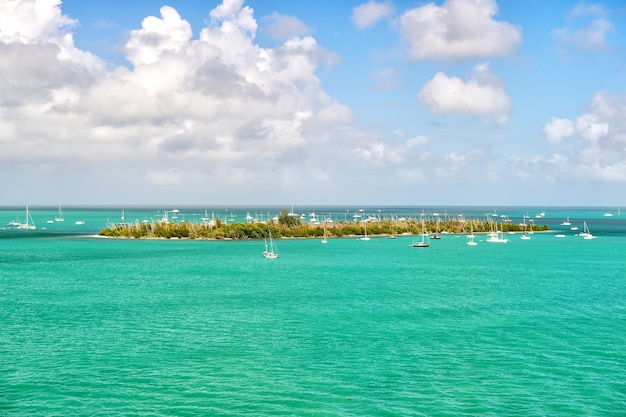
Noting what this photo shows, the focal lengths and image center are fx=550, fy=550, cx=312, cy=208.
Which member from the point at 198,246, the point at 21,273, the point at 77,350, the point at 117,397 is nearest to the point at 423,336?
the point at 117,397

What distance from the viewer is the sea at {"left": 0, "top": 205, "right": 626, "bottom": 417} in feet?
88.2

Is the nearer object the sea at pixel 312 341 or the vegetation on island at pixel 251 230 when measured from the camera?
the sea at pixel 312 341

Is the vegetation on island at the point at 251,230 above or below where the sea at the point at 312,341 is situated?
above

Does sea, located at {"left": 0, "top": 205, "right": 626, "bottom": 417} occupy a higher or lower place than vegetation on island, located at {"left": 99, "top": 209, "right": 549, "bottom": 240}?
lower

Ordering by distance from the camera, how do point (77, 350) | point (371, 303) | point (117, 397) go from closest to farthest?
point (117, 397), point (77, 350), point (371, 303)

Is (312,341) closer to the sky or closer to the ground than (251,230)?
closer to the ground

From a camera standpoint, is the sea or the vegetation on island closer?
the sea

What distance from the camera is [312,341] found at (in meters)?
37.2

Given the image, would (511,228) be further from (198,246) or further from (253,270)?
(253,270)

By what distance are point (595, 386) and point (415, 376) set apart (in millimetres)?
9226

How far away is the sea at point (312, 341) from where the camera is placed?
26891 mm

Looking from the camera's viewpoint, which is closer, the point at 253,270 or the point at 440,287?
the point at 440,287

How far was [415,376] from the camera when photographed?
30.2m

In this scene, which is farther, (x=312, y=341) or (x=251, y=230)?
(x=251, y=230)
